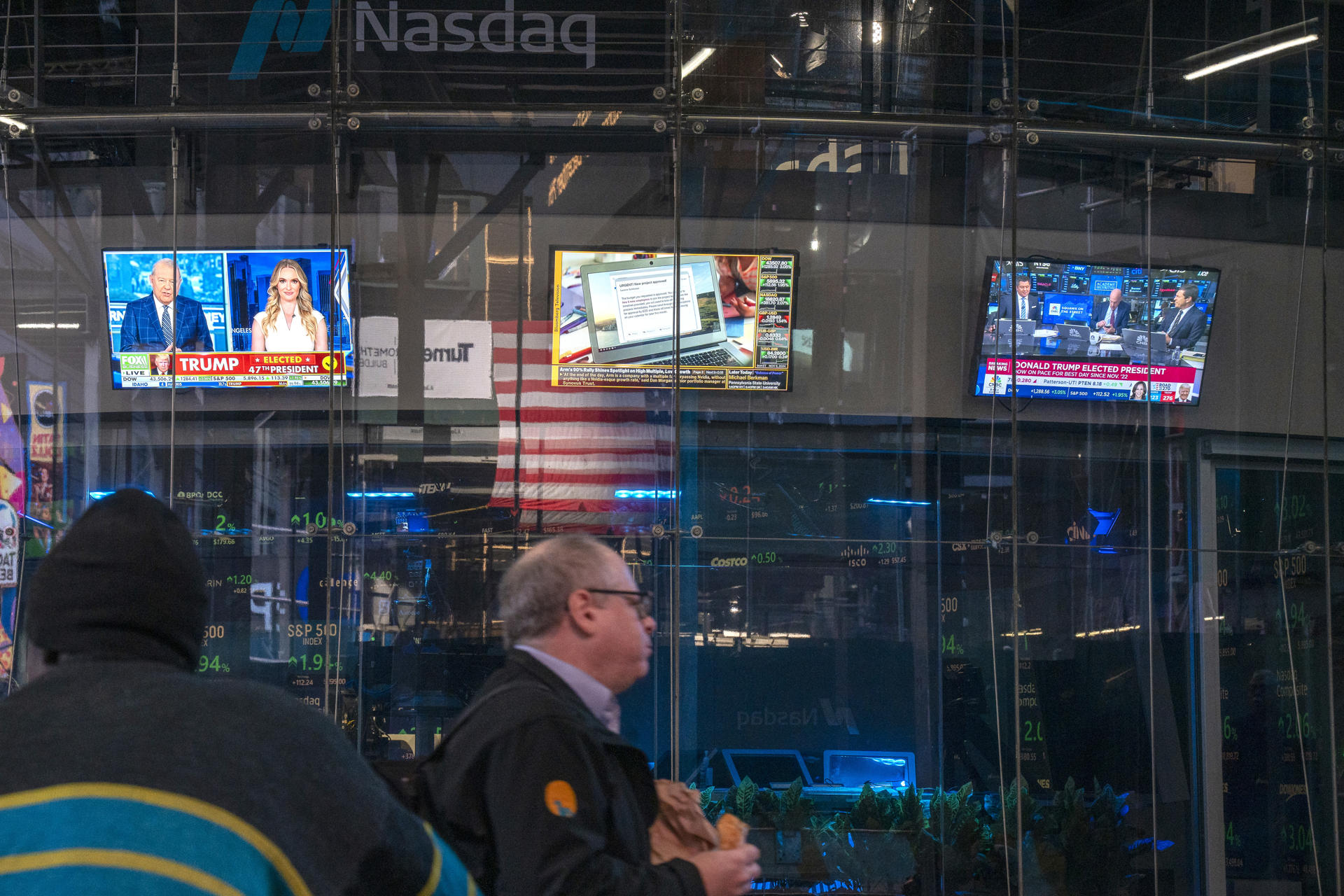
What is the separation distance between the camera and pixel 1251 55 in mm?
5406

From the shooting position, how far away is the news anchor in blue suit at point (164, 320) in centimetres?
515

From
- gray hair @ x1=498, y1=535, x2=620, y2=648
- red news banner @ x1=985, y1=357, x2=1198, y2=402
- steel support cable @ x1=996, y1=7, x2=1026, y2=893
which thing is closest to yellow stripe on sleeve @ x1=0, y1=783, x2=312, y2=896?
gray hair @ x1=498, y1=535, x2=620, y2=648

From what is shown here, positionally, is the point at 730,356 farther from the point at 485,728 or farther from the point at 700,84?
the point at 485,728

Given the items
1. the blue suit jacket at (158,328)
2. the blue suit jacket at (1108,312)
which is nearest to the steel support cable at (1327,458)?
the blue suit jacket at (1108,312)

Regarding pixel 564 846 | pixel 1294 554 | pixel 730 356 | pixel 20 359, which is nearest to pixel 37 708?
pixel 564 846

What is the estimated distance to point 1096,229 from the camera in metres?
5.37

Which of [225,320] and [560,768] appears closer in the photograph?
[560,768]

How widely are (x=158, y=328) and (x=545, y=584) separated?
3862 millimetres

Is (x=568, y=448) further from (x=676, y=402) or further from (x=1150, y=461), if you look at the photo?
(x=1150, y=461)

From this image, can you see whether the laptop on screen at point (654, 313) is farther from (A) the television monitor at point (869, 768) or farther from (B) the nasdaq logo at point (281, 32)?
(A) the television monitor at point (869, 768)

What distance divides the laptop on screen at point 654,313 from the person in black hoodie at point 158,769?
4160mm

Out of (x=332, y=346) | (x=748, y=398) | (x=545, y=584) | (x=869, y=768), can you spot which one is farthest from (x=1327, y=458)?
(x=545, y=584)

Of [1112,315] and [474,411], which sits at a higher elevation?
[1112,315]

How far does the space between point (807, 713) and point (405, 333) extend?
2415 mm
